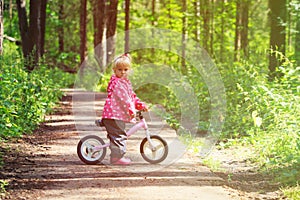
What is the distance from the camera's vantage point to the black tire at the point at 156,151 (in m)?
8.95

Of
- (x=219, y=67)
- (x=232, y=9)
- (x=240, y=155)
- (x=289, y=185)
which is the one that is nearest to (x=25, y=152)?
(x=240, y=155)

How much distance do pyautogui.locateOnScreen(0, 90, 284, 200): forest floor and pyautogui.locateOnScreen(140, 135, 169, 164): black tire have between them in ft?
0.43

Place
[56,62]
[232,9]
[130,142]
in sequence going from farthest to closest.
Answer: [56,62] → [232,9] → [130,142]

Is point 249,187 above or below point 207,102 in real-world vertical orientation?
below

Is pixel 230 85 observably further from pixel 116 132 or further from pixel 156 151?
pixel 116 132

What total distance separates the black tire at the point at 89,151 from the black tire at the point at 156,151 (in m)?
0.71

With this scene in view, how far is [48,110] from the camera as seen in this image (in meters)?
15.5

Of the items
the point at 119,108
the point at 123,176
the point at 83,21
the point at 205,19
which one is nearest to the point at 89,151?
the point at 119,108

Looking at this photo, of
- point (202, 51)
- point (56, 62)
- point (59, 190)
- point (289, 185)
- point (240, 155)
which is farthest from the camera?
point (56, 62)

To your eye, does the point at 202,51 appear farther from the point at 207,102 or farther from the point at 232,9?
the point at 207,102

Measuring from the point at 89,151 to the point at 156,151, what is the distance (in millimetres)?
1083

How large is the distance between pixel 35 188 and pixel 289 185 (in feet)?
11.6

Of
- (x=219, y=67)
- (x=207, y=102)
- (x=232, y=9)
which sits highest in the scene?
(x=232, y=9)

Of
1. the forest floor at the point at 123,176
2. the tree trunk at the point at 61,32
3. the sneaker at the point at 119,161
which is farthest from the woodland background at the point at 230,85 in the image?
the tree trunk at the point at 61,32
